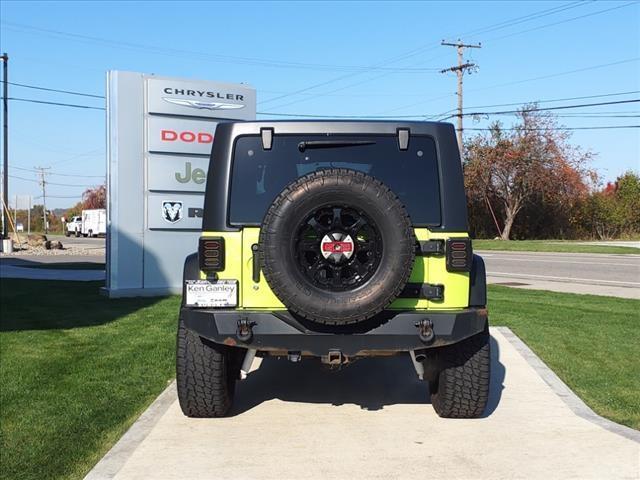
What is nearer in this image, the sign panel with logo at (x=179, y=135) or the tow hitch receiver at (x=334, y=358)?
the tow hitch receiver at (x=334, y=358)

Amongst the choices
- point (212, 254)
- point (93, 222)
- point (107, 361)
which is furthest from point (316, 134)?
point (93, 222)

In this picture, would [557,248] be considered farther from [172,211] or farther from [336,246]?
[336,246]

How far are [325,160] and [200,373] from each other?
1.71 metres

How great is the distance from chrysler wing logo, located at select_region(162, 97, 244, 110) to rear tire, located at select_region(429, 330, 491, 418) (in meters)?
9.23

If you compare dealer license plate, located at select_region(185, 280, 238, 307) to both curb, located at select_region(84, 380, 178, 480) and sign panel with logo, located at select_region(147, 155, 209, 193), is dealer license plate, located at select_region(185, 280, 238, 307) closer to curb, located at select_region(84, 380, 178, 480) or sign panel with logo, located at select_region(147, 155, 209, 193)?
curb, located at select_region(84, 380, 178, 480)

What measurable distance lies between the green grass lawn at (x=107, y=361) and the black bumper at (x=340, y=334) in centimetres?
117

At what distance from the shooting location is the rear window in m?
4.78

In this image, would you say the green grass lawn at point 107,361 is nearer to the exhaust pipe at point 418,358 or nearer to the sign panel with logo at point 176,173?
the exhaust pipe at point 418,358

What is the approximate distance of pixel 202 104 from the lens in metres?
13.2

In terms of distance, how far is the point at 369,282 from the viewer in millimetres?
4320

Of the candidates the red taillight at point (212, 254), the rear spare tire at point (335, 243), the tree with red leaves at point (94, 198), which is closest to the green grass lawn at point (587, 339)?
the rear spare tire at point (335, 243)

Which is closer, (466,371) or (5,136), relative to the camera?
(466,371)

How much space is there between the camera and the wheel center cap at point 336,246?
436cm

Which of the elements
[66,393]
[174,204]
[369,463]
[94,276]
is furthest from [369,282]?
[94,276]
